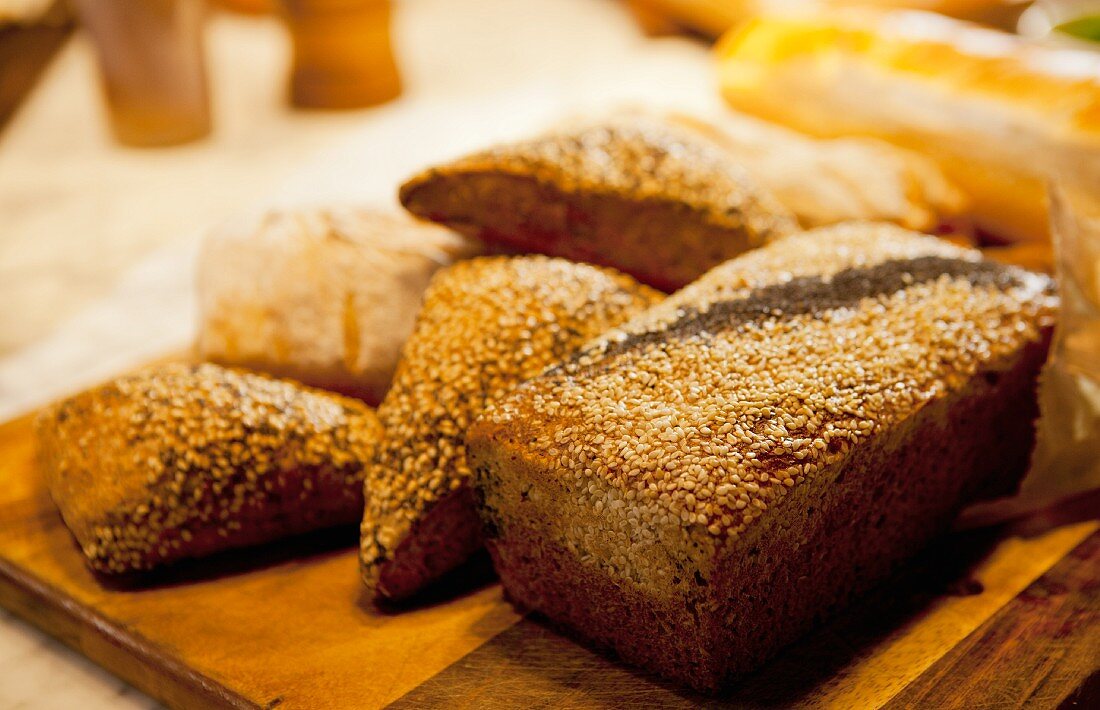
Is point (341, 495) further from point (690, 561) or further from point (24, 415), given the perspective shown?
point (24, 415)

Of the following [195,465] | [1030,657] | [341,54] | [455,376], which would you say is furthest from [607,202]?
[341,54]

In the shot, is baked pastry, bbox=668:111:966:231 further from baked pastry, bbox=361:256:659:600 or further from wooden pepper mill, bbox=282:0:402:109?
wooden pepper mill, bbox=282:0:402:109

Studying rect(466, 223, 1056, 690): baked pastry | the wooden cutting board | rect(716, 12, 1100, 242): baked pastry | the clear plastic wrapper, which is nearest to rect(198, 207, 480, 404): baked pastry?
the wooden cutting board

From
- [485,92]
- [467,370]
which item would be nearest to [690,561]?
[467,370]

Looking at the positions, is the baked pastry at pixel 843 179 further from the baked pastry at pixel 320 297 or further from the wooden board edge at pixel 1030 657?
the wooden board edge at pixel 1030 657

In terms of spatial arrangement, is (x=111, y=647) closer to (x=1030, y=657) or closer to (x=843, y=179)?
(x=1030, y=657)

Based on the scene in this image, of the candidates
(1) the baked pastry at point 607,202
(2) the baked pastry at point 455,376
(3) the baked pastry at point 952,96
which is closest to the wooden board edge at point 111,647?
(2) the baked pastry at point 455,376
